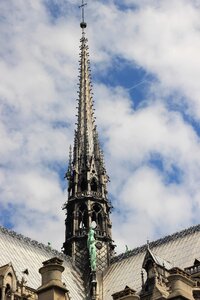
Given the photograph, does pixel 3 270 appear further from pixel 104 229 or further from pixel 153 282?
pixel 104 229

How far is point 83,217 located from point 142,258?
25.3ft

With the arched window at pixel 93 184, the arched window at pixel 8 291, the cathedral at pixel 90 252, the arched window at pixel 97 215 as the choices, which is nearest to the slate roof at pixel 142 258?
the cathedral at pixel 90 252

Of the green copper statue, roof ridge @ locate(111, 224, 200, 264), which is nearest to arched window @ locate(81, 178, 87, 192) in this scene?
the green copper statue

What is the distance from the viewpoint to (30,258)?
152 feet

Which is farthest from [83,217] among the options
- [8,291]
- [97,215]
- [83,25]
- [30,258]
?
[83,25]

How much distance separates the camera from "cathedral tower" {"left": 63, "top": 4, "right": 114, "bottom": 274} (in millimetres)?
52438

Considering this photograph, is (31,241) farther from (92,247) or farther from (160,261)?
(160,261)

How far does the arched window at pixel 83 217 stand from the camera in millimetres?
54406

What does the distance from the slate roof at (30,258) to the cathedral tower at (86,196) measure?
1.96 metres

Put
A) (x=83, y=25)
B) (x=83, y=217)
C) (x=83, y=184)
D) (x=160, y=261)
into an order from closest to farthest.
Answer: (x=160, y=261)
(x=83, y=217)
(x=83, y=184)
(x=83, y=25)

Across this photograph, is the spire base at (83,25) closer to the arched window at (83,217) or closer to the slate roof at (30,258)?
the arched window at (83,217)

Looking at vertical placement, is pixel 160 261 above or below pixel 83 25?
below

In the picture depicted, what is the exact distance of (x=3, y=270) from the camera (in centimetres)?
3756

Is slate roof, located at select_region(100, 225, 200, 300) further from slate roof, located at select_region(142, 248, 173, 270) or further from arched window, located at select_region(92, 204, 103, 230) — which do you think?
arched window, located at select_region(92, 204, 103, 230)
